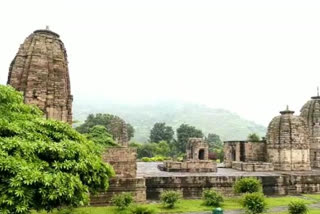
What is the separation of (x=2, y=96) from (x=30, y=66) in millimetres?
4969

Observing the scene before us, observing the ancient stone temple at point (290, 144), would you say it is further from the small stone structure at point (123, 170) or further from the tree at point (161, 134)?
the tree at point (161, 134)

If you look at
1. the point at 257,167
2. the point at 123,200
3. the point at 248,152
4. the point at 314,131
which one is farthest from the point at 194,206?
the point at 314,131

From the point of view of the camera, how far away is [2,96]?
820 cm

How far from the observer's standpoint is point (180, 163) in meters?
20.0

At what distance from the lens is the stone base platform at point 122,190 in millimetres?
13917

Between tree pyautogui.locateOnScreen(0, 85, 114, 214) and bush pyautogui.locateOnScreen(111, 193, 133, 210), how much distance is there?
4566 millimetres

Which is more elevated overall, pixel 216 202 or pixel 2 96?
pixel 2 96

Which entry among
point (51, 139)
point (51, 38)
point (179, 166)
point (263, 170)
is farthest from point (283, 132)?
point (51, 139)

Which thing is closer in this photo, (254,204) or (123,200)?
(254,204)

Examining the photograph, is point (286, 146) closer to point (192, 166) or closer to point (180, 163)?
point (192, 166)

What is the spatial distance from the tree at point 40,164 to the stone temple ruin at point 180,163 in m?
4.29

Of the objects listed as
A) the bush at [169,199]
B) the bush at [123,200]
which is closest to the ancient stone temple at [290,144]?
the bush at [169,199]

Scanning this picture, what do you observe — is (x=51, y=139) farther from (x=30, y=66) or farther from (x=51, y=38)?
(x=51, y=38)

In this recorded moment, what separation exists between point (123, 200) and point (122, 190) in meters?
1.27
